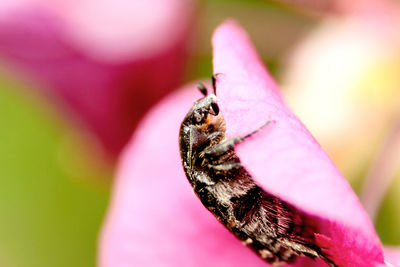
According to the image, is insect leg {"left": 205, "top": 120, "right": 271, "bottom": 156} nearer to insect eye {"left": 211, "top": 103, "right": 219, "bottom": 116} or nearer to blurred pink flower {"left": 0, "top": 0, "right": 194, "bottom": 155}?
insect eye {"left": 211, "top": 103, "right": 219, "bottom": 116}

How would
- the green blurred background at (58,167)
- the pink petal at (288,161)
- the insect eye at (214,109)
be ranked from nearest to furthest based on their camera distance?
1. the pink petal at (288,161)
2. the insect eye at (214,109)
3. the green blurred background at (58,167)

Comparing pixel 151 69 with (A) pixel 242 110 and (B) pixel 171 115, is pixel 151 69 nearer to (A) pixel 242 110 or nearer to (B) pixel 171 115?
(B) pixel 171 115

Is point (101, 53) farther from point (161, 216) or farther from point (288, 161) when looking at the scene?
point (288, 161)

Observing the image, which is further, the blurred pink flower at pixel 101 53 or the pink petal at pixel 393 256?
the blurred pink flower at pixel 101 53

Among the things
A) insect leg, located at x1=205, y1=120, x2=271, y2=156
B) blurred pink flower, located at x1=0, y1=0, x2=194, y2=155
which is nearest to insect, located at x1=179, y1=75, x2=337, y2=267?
insect leg, located at x1=205, y1=120, x2=271, y2=156

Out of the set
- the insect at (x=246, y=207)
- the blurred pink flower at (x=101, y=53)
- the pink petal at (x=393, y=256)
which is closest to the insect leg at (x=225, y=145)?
the insect at (x=246, y=207)

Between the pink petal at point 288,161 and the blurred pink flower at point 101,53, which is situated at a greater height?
the blurred pink flower at point 101,53

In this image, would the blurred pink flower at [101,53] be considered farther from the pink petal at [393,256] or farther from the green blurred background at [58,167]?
the pink petal at [393,256]
